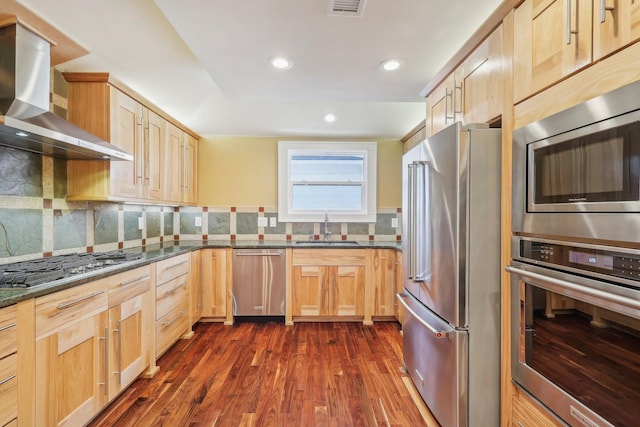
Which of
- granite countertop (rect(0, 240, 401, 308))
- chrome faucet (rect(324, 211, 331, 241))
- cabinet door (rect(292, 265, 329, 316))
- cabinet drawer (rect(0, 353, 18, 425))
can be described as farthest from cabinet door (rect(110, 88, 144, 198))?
chrome faucet (rect(324, 211, 331, 241))

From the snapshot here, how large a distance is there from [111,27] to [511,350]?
10.0ft

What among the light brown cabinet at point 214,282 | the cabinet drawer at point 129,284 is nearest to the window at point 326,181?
the light brown cabinet at point 214,282

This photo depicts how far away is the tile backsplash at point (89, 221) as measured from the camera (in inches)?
69.3

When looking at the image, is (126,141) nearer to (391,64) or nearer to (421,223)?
(391,64)

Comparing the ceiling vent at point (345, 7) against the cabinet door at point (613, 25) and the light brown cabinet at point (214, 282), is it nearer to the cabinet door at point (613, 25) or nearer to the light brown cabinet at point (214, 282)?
the cabinet door at point (613, 25)

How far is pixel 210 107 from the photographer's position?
329 centimetres

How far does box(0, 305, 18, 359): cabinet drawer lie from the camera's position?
1.16m

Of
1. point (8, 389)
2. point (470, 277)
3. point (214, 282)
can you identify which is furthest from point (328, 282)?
point (8, 389)

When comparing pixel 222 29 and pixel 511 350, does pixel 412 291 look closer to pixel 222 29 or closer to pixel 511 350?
pixel 511 350

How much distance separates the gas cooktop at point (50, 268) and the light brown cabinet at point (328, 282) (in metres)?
1.72

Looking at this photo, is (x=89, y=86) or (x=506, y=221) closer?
(x=506, y=221)

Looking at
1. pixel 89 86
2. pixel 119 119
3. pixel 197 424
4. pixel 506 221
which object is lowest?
pixel 197 424

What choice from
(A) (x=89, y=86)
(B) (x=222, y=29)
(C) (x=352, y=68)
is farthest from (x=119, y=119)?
(C) (x=352, y=68)

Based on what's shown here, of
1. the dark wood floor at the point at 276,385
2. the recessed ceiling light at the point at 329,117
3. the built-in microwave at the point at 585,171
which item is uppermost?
the recessed ceiling light at the point at 329,117
